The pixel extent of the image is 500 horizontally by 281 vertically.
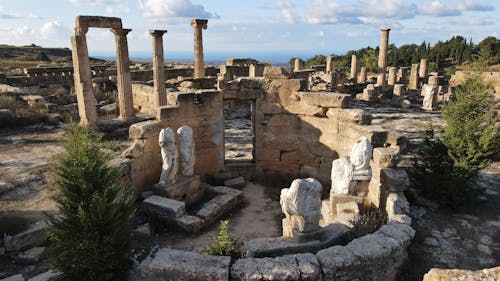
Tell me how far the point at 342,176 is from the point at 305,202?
2112 millimetres

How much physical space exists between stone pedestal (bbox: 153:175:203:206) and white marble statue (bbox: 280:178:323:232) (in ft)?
12.0

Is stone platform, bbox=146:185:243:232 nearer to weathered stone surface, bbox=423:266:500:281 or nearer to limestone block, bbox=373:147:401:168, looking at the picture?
limestone block, bbox=373:147:401:168

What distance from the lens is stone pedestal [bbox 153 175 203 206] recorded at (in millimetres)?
8859

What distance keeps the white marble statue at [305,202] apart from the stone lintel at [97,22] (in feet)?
39.2

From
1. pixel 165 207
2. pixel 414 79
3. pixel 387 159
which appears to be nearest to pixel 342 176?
pixel 387 159

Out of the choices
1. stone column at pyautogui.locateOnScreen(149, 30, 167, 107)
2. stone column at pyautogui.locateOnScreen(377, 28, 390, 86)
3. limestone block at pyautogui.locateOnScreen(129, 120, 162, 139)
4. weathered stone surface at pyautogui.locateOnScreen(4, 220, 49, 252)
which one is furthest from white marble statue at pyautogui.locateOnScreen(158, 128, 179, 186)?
stone column at pyautogui.locateOnScreen(377, 28, 390, 86)

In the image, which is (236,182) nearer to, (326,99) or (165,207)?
(165,207)

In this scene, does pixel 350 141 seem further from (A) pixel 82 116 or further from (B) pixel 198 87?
(B) pixel 198 87

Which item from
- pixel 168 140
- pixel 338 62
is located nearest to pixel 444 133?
pixel 168 140

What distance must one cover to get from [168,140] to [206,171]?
9.39 ft

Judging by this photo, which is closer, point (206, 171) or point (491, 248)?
point (491, 248)

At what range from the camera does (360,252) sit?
17.6 ft

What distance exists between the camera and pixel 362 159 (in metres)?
7.80

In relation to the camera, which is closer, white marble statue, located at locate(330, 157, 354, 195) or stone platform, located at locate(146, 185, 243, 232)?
white marble statue, located at locate(330, 157, 354, 195)
